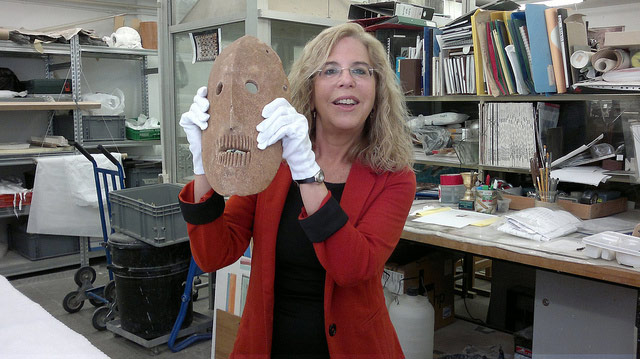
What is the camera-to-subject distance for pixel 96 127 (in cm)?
466

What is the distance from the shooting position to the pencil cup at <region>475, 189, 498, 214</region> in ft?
7.75

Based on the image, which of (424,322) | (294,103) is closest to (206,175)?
(294,103)

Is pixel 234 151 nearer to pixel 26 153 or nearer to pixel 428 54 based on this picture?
pixel 428 54

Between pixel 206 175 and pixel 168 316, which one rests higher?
pixel 206 175

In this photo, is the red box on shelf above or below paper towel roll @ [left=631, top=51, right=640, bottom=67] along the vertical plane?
below

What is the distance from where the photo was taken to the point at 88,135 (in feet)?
15.2

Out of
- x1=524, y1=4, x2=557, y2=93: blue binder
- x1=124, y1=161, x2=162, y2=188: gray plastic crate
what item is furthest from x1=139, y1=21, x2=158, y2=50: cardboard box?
x1=524, y1=4, x2=557, y2=93: blue binder

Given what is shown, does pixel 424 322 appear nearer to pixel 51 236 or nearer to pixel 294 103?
pixel 294 103

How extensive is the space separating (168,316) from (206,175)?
2101 millimetres

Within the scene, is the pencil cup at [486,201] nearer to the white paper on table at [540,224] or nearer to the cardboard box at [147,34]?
the white paper on table at [540,224]

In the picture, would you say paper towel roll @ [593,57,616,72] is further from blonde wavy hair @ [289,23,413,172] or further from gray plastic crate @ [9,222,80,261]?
gray plastic crate @ [9,222,80,261]

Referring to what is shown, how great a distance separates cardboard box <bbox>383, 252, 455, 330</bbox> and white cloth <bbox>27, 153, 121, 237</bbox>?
2.61 meters

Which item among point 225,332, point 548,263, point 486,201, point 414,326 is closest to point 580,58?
point 486,201

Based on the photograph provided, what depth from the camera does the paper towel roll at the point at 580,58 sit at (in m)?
2.14
